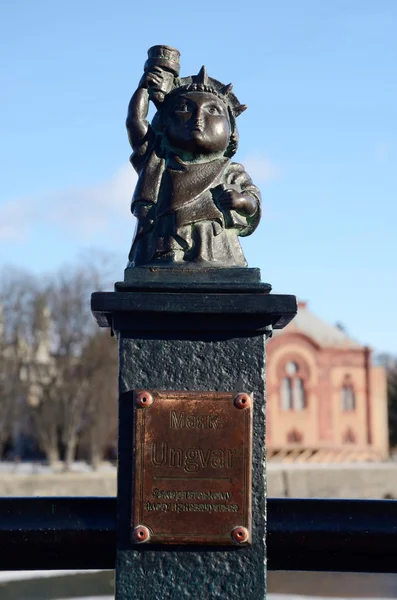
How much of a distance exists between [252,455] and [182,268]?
77 cm

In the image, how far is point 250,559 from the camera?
123 inches

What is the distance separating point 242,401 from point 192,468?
0.31m

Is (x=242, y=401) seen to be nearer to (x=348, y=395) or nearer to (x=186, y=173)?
(x=186, y=173)

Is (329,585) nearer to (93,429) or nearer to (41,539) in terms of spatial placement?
(41,539)

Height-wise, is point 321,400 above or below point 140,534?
above

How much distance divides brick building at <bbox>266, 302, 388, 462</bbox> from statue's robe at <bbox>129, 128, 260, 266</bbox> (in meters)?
39.1

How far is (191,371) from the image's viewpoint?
321cm

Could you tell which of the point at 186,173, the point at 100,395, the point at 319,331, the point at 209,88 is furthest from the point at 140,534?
the point at 319,331

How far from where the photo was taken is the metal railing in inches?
127

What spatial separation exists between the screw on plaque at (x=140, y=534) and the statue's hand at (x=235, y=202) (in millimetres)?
1310

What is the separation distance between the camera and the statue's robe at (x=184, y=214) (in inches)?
133

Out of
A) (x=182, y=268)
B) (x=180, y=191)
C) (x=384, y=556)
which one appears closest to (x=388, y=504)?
(x=384, y=556)

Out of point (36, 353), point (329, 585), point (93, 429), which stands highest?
point (36, 353)

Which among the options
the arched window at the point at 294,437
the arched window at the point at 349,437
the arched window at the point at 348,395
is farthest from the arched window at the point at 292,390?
the arched window at the point at 349,437
